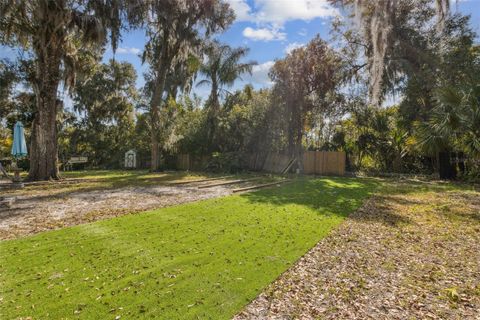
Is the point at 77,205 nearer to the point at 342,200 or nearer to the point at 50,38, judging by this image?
the point at 342,200

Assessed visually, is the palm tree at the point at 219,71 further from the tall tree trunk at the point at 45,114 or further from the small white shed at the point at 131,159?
the tall tree trunk at the point at 45,114

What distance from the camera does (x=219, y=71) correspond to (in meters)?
17.4

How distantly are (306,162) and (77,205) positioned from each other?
10857mm

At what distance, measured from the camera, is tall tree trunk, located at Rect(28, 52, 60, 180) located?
10.3 meters

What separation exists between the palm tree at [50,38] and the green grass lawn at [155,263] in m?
7.36

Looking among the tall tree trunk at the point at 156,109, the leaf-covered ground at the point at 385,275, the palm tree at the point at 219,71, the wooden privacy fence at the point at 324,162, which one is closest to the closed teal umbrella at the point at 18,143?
the tall tree trunk at the point at 156,109

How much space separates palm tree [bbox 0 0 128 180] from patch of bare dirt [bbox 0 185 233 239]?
119 inches

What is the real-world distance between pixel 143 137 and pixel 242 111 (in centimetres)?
763

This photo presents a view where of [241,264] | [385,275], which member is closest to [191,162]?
[241,264]

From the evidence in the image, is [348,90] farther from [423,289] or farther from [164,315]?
[164,315]

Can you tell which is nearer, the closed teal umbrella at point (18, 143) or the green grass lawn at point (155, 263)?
the green grass lawn at point (155, 263)

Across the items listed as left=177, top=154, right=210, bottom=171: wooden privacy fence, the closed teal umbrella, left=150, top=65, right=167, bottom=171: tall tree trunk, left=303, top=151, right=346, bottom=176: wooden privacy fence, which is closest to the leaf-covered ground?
left=303, top=151, right=346, bottom=176: wooden privacy fence

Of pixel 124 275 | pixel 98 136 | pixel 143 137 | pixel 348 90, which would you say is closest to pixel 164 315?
pixel 124 275

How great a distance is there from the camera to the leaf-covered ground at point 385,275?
2.46 metres
